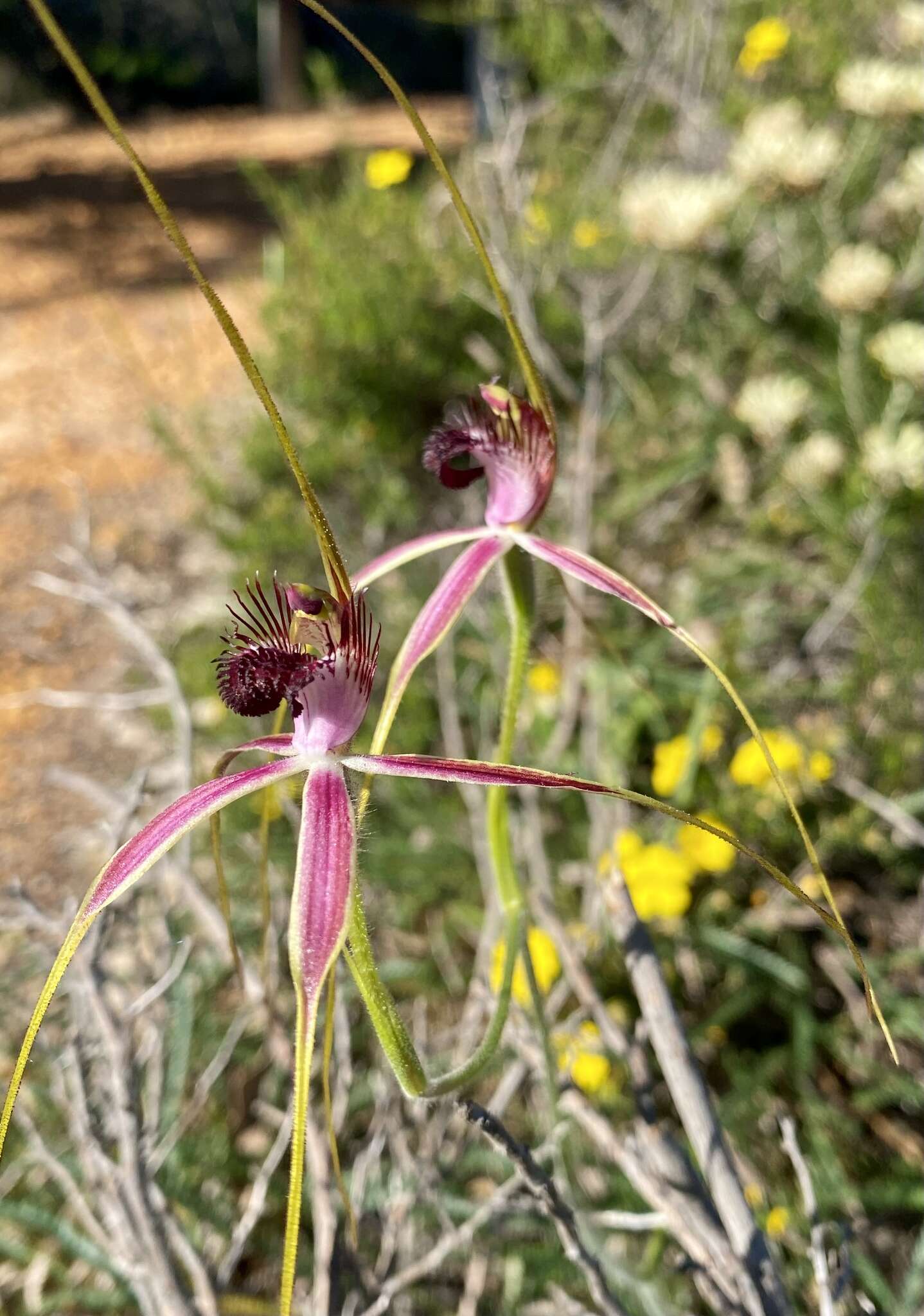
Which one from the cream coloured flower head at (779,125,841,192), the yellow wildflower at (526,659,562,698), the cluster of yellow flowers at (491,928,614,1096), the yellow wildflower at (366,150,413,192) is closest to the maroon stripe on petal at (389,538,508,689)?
the cluster of yellow flowers at (491,928,614,1096)

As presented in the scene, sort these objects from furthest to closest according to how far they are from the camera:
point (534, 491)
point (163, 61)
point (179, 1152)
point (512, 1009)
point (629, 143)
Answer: point (163, 61)
point (629, 143)
point (179, 1152)
point (512, 1009)
point (534, 491)

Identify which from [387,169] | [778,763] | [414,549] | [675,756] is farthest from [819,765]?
[387,169]

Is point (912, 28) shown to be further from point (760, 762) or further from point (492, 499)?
point (492, 499)

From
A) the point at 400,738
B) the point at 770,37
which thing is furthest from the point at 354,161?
the point at 400,738

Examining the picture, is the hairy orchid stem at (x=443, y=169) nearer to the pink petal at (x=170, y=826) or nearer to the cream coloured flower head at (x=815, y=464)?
the pink petal at (x=170, y=826)

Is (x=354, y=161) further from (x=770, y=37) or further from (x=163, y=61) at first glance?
(x=163, y=61)

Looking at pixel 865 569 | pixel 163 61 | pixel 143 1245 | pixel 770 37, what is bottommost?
pixel 143 1245
